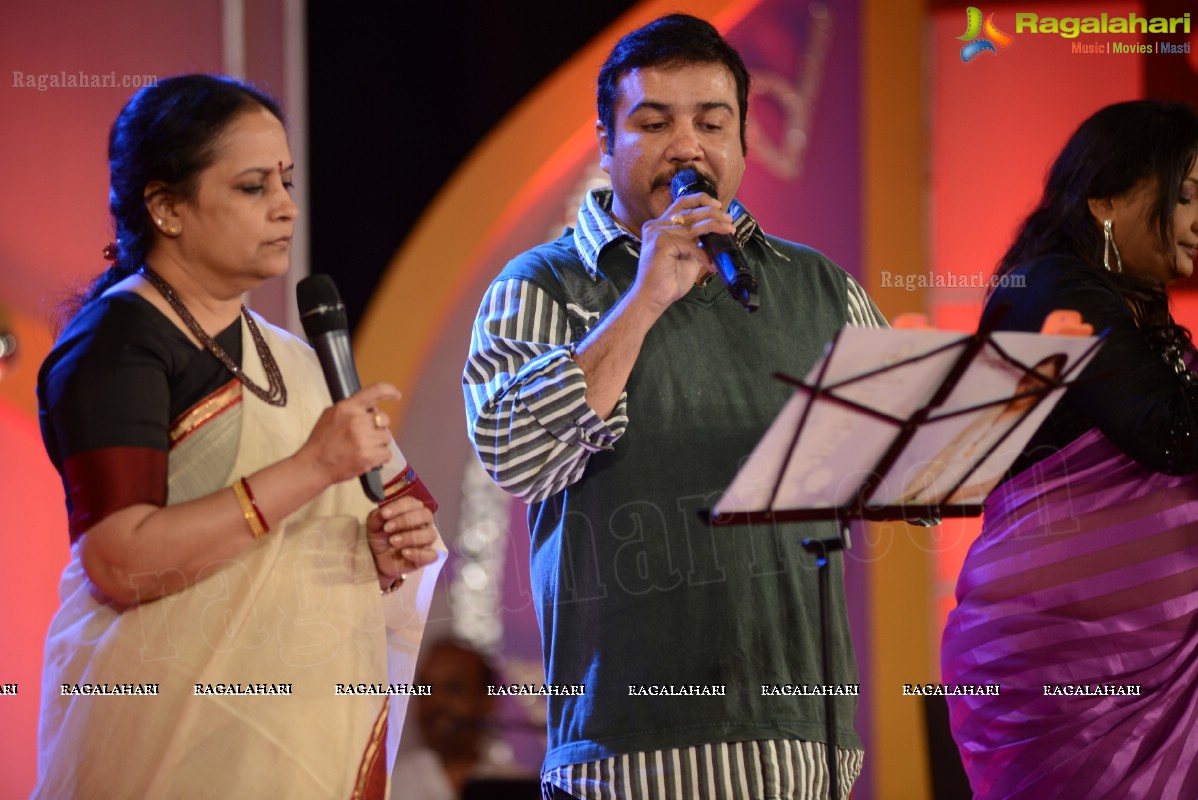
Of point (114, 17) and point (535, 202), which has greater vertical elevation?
point (114, 17)

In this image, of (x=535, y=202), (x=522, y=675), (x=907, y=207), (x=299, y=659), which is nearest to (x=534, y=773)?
(x=522, y=675)

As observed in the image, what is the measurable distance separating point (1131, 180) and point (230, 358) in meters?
1.70

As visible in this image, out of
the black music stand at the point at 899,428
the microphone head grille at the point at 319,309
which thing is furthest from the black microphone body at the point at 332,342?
the black music stand at the point at 899,428

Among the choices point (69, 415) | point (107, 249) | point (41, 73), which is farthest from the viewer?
point (41, 73)

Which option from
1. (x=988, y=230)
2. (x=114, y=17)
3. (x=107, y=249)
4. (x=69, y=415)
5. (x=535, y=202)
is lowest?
(x=69, y=415)

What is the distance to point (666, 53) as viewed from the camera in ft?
7.19

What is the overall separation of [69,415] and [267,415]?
286 millimetres

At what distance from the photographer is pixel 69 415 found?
5.57 ft

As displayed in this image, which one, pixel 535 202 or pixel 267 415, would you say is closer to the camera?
pixel 267 415

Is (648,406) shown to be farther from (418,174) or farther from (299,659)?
(418,174)

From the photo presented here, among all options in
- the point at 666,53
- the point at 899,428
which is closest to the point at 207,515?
the point at 899,428

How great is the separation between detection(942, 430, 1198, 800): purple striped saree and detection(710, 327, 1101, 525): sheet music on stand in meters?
0.47

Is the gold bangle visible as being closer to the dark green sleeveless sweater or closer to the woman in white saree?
the woman in white saree

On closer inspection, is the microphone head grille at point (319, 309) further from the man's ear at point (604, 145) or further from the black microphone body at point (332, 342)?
the man's ear at point (604, 145)
